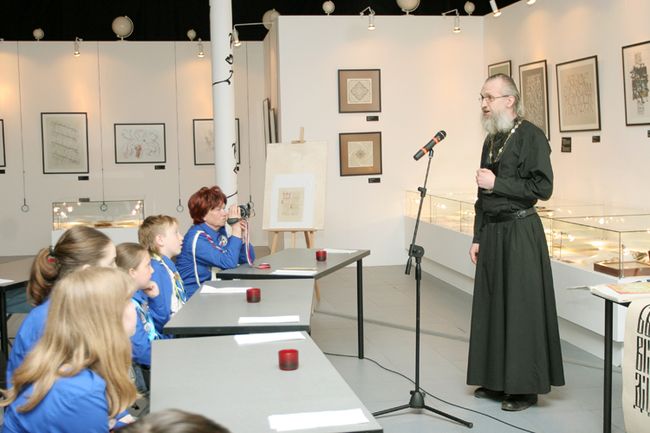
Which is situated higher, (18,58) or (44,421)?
(18,58)

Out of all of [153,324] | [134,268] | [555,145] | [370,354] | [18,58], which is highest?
[18,58]

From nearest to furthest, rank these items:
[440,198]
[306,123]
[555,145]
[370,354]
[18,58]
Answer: [370,354] → [555,145] → [440,198] → [306,123] → [18,58]

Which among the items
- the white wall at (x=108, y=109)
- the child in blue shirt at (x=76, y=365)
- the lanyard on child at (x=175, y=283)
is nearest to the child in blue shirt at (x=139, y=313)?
the lanyard on child at (x=175, y=283)

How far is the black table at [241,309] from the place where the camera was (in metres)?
3.62

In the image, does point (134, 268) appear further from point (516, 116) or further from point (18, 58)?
point (18, 58)

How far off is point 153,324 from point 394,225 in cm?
672

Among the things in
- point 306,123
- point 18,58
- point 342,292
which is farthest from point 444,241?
point 18,58

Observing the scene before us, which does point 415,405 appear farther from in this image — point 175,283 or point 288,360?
point 288,360

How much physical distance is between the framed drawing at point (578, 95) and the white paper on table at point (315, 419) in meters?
6.08

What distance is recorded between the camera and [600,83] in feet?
25.1

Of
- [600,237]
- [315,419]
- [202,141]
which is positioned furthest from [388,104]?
[315,419]

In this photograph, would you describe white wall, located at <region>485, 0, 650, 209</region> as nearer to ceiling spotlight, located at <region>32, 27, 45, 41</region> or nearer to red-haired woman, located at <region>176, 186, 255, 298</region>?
red-haired woman, located at <region>176, 186, 255, 298</region>

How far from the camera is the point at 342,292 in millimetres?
8820

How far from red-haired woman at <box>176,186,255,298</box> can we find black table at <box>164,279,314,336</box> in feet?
1.99
